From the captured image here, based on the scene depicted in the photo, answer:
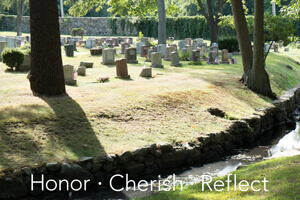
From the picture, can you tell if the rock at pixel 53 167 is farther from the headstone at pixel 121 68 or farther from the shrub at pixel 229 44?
the shrub at pixel 229 44

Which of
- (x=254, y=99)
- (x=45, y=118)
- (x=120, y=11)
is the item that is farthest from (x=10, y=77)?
(x=120, y=11)

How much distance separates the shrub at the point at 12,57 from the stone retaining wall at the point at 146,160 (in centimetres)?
992

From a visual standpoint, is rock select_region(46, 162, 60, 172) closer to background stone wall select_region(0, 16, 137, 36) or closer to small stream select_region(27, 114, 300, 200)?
small stream select_region(27, 114, 300, 200)

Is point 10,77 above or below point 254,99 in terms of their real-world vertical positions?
above

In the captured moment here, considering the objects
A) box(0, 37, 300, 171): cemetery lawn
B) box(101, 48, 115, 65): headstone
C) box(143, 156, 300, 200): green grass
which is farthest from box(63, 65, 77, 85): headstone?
box(143, 156, 300, 200): green grass

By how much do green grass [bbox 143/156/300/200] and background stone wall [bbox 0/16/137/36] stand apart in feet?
163

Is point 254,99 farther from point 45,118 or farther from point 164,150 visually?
point 45,118

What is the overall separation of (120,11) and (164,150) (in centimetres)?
2279

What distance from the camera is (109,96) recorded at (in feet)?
41.0

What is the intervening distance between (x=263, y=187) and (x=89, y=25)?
54.1 metres

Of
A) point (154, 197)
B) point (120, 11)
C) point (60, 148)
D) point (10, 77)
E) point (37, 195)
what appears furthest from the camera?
point (120, 11)

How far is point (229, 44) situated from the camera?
30844 mm

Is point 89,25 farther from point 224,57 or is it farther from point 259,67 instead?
point 259,67

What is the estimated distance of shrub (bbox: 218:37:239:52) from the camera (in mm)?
30844
